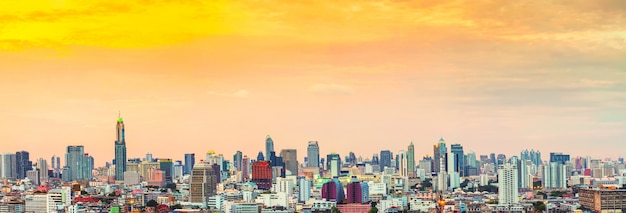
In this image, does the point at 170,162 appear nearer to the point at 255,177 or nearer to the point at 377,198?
the point at 255,177

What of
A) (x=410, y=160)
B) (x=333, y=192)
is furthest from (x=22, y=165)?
(x=333, y=192)

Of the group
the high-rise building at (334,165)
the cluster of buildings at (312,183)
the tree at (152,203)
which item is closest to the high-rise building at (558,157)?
the cluster of buildings at (312,183)

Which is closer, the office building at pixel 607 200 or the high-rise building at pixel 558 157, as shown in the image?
the office building at pixel 607 200

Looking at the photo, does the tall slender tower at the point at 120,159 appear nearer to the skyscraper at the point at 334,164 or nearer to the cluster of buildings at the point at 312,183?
the cluster of buildings at the point at 312,183

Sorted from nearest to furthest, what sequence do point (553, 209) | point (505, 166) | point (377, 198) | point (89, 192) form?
point (553, 209), point (505, 166), point (377, 198), point (89, 192)

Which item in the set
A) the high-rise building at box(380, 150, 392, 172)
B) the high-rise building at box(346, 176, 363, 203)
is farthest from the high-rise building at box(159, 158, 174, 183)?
the high-rise building at box(346, 176, 363, 203)

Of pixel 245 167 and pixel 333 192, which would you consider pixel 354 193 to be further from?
pixel 245 167

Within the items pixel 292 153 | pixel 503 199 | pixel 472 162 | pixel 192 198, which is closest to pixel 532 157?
pixel 472 162
